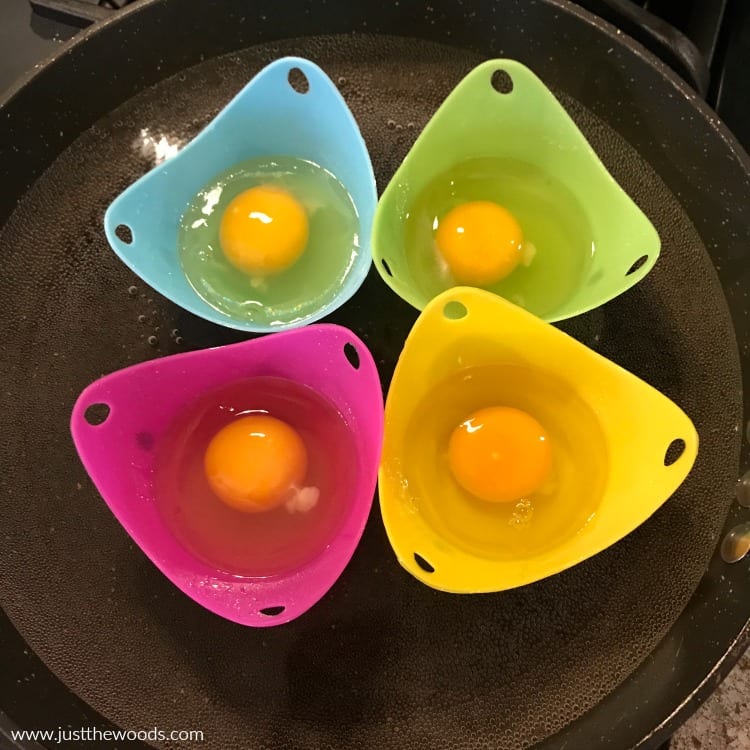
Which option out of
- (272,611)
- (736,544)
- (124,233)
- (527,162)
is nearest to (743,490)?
(736,544)

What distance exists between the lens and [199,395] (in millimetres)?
1545

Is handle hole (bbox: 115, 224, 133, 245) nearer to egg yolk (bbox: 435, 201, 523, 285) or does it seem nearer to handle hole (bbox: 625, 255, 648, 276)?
egg yolk (bbox: 435, 201, 523, 285)

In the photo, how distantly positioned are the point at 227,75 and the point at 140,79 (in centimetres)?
21

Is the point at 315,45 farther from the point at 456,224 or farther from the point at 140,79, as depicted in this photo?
the point at 456,224

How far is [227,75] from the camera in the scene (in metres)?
1.81

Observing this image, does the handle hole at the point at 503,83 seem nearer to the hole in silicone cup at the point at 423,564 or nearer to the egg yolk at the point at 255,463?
the egg yolk at the point at 255,463

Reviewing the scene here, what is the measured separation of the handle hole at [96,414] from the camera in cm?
151

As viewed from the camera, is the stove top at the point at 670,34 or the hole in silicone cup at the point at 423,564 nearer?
the hole in silicone cup at the point at 423,564

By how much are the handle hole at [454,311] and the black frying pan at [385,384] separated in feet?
0.81

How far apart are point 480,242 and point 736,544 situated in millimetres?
857

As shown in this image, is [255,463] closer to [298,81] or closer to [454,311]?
[454,311]

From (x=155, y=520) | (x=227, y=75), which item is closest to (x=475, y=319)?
(x=155, y=520)

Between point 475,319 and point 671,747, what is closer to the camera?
point 475,319

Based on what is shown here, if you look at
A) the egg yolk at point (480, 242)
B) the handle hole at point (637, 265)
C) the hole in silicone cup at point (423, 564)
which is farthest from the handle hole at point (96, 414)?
the handle hole at point (637, 265)
